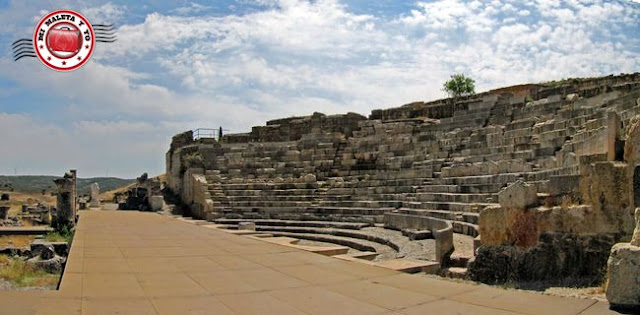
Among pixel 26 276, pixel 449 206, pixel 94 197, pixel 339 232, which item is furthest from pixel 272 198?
pixel 94 197

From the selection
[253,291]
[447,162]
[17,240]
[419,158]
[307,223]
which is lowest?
[17,240]

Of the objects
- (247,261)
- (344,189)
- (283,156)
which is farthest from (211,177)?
(247,261)

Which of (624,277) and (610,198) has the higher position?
(610,198)

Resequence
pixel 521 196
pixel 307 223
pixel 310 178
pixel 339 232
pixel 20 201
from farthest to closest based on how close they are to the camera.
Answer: pixel 20 201
pixel 310 178
pixel 307 223
pixel 339 232
pixel 521 196

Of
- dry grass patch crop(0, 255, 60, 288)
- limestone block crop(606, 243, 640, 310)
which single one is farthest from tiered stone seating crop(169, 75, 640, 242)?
dry grass patch crop(0, 255, 60, 288)

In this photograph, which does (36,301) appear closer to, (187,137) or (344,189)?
(344,189)

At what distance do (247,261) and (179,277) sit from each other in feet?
4.62

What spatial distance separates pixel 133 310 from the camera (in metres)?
4.01

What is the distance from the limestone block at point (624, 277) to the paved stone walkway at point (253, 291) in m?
0.15

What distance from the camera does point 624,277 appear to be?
3.76 m

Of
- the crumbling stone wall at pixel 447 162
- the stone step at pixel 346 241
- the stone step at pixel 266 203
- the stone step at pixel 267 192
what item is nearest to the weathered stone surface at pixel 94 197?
the crumbling stone wall at pixel 447 162

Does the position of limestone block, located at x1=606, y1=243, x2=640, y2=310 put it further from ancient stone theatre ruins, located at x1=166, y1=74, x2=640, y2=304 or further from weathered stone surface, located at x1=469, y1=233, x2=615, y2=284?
weathered stone surface, located at x1=469, y1=233, x2=615, y2=284

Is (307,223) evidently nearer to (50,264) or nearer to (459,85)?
(50,264)

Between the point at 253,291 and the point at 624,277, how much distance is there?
132 inches
